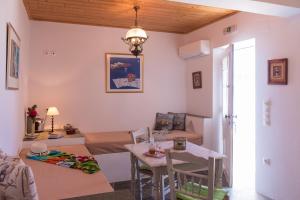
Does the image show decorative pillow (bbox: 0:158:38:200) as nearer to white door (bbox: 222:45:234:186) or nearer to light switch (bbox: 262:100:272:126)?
light switch (bbox: 262:100:272:126)

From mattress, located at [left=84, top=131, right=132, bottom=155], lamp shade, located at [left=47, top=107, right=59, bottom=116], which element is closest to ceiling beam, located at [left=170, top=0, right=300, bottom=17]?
mattress, located at [left=84, top=131, right=132, bottom=155]

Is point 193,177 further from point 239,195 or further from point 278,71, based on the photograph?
point 278,71

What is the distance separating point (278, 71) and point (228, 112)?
1.01m

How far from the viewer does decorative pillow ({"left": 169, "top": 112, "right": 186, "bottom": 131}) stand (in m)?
4.55

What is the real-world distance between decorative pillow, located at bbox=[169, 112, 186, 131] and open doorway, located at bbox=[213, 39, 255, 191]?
67 centimetres

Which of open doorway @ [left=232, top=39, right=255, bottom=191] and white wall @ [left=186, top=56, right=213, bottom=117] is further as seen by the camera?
white wall @ [left=186, top=56, right=213, bottom=117]

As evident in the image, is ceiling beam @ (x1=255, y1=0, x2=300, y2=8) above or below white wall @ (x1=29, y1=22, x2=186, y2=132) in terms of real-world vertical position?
above

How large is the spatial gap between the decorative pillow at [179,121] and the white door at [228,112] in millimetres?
769

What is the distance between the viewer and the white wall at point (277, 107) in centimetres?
A: 277

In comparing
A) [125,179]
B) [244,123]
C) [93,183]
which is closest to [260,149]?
[244,123]

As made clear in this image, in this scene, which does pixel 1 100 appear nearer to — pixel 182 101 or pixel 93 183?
pixel 93 183

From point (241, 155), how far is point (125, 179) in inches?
71.9

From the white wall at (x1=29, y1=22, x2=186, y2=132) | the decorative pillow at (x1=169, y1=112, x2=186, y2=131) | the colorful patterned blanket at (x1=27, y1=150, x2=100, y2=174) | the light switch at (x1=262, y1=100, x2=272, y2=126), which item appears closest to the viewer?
the colorful patterned blanket at (x1=27, y1=150, x2=100, y2=174)

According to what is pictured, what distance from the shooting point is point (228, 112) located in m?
3.75
